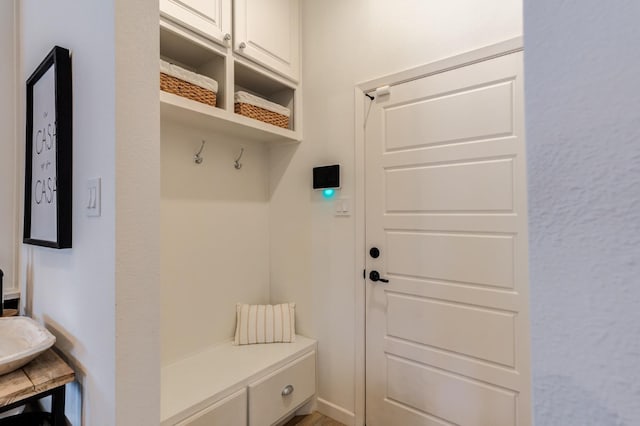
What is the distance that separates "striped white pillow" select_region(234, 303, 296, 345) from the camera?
2.13 metres

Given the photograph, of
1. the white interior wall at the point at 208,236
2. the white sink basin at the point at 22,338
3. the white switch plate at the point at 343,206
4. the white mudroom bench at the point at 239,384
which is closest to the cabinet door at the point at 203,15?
the white interior wall at the point at 208,236

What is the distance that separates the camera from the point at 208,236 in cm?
206

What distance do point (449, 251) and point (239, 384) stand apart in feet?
4.26

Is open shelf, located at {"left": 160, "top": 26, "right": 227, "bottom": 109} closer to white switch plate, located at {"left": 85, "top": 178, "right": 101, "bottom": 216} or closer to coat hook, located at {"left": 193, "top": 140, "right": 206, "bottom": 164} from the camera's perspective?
coat hook, located at {"left": 193, "top": 140, "right": 206, "bottom": 164}

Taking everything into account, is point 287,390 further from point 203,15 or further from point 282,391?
point 203,15

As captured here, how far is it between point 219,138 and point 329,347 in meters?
1.58

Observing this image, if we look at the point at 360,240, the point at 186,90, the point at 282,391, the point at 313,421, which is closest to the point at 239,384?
the point at 282,391

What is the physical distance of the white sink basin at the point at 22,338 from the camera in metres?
0.99

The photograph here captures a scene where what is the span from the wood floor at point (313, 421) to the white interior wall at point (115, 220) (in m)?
1.35

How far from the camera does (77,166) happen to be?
104cm

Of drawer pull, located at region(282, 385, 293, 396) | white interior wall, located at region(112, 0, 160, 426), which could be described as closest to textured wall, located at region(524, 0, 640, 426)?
white interior wall, located at region(112, 0, 160, 426)

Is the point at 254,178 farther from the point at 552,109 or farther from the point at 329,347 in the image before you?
the point at 552,109

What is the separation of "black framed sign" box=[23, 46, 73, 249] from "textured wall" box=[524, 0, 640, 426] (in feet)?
4.24

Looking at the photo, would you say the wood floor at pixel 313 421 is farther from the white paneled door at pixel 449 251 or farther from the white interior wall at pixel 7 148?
the white interior wall at pixel 7 148
